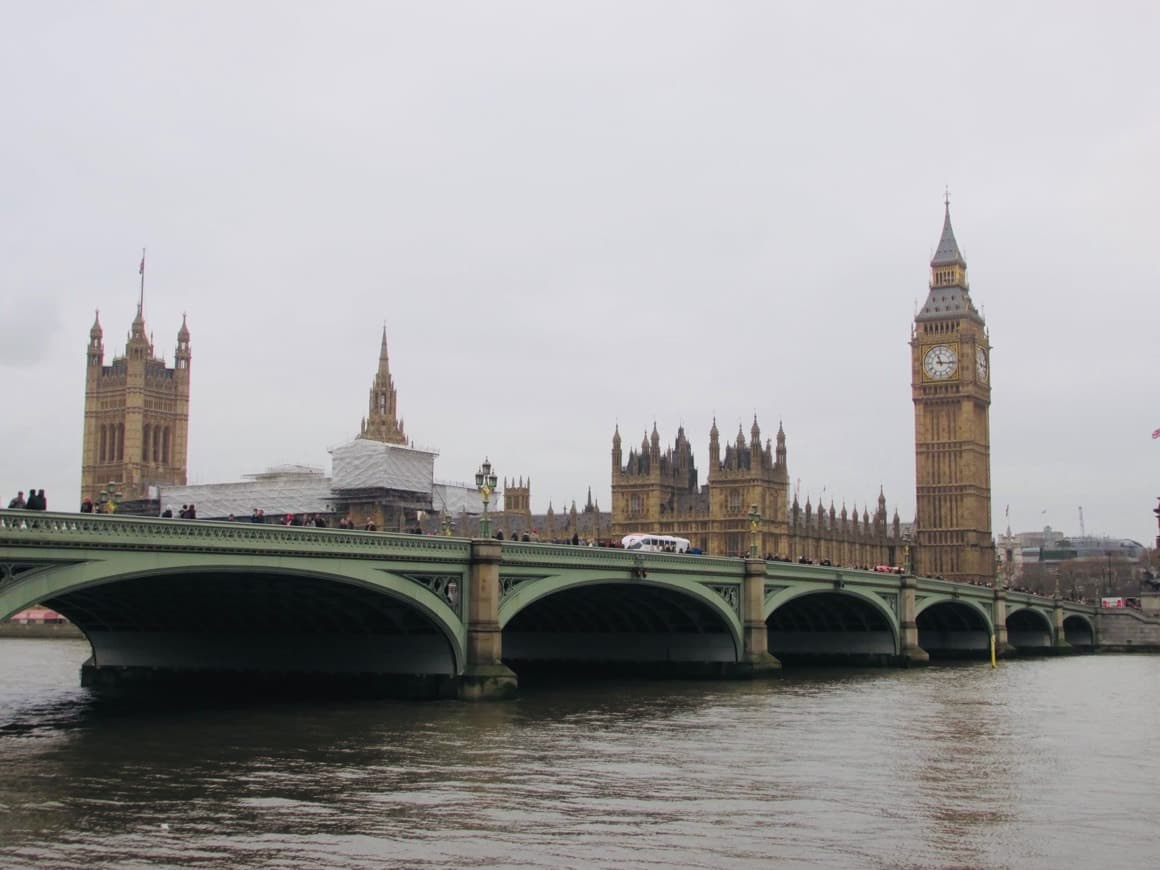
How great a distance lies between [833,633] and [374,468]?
53726 millimetres

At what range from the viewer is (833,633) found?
72.2 m

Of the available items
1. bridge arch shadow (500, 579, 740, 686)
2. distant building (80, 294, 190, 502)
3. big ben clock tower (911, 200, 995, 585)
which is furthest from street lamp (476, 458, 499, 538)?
distant building (80, 294, 190, 502)

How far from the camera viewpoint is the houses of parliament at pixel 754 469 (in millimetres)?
122562

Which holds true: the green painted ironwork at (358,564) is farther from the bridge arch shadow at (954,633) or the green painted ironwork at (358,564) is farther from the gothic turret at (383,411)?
the gothic turret at (383,411)

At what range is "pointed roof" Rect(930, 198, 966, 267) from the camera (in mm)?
146875

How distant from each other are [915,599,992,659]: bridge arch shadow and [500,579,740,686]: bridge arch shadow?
30.8 meters

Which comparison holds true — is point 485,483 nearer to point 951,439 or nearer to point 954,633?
point 954,633

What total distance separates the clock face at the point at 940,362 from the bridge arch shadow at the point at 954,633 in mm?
57579

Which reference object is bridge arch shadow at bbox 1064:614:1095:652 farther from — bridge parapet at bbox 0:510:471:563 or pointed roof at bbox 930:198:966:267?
bridge parapet at bbox 0:510:471:563

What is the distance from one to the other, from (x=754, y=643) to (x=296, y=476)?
8002 centimetres

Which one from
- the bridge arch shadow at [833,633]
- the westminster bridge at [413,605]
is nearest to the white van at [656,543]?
the bridge arch shadow at [833,633]

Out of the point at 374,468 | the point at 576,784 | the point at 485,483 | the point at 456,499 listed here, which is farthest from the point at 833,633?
the point at 456,499

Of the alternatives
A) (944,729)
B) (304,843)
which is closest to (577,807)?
(304,843)

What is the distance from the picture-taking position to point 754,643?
2221 inches
